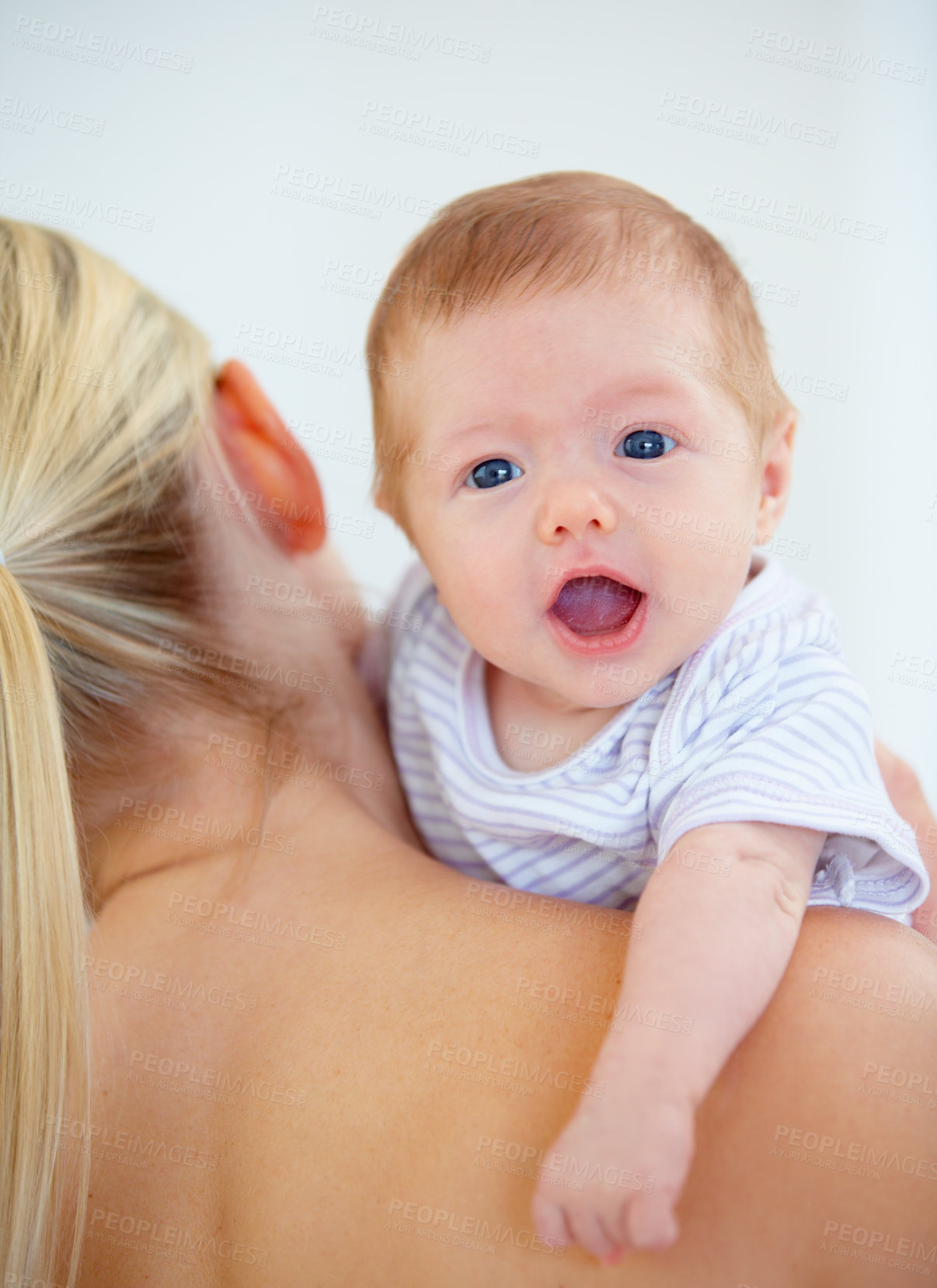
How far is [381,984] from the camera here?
0.84m

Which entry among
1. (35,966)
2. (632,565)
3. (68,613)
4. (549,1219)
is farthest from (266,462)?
(549,1219)

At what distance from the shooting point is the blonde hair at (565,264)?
975mm

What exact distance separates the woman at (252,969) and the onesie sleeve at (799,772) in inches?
3.8

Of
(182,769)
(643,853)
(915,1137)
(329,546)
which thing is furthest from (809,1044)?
(329,546)

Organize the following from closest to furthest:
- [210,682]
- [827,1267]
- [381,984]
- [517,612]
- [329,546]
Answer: [827,1267]
[381,984]
[517,612]
[210,682]
[329,546]

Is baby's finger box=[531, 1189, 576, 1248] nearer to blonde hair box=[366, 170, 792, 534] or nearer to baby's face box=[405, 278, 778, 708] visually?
baby's face box=[405, 278, 778, 708]

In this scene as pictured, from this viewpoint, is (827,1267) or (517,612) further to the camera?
(517,612)

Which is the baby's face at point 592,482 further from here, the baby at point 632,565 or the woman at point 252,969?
the woman at point 252,969

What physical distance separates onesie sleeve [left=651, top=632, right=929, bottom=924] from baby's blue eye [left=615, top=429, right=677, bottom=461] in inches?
8.6

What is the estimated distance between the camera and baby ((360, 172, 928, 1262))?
2.83 ft

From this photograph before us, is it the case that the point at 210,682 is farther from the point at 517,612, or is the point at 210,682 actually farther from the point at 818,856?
the point at 818,856

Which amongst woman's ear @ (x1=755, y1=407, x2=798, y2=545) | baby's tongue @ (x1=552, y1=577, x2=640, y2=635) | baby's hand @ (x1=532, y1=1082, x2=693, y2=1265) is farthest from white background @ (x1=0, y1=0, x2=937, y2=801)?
baby's hand @ (x1=532, y1=1082, x2=693, y2=1265)

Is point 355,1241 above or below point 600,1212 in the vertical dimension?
below

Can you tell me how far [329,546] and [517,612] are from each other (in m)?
0.56
